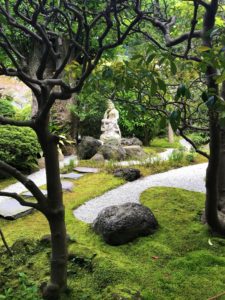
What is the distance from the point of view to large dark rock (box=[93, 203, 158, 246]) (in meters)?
3.59

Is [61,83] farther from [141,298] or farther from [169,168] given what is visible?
[169,168]

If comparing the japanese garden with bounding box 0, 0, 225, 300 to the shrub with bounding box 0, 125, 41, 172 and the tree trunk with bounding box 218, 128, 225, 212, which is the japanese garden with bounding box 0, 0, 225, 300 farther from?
the shrub with bounding box 0, 125, 41, 172

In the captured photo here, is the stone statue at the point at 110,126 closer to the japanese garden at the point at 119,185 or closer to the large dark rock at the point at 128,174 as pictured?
the large dark rock at the point at 128,174

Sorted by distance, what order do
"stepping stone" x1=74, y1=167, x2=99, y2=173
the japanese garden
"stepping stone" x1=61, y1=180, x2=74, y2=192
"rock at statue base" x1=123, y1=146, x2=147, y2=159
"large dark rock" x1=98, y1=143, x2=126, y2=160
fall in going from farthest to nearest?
1. "rock at statue base" x1=123, y1=146, x2=147, y2=159
2. "large dark rock" x1=98, y1=143, x2=126, y2=160
3. "stepping stone" x1=74, y1=167, x2=99, y2=173
4. "stepping stone" x1=61, y1=180, x2=74, y2=192
5. the japanese garden

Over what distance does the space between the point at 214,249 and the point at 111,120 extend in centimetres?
864

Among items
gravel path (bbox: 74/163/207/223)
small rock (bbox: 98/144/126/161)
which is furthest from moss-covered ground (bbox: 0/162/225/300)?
small rock (bbox: 98/144/126/161)

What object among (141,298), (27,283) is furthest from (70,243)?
(141,298)

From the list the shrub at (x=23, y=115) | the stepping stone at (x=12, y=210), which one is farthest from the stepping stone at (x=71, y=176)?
the shrub at (x=23, y=115)

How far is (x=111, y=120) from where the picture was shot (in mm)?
11719

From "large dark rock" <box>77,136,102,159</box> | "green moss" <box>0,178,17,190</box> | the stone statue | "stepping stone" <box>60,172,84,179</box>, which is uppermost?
the stone statue

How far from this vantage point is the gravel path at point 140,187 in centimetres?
512

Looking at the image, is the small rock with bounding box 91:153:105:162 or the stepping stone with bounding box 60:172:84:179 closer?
the stepping stone with bounding box 60:172:84:179

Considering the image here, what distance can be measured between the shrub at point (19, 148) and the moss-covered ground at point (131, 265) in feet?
11.9

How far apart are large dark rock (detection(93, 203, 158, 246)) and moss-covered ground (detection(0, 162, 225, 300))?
9cm
